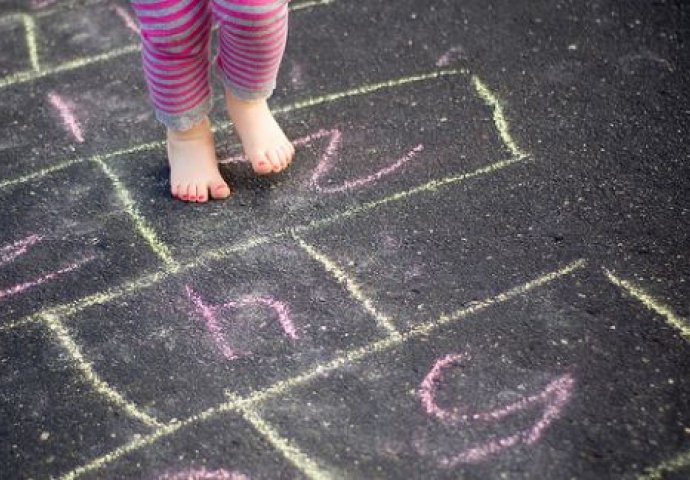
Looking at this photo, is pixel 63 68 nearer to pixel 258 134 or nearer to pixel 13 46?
pixel 13 46

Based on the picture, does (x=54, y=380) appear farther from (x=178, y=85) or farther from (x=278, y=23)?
(x=278, y=23)

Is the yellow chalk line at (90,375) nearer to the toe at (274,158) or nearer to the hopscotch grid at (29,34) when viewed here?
the toe at (274,158)

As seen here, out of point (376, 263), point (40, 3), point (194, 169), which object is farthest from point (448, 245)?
point (40, 3)

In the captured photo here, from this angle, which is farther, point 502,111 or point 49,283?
point 502,111

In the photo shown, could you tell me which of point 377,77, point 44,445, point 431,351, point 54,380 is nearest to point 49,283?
point 54,380

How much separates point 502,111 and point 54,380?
4.51ft

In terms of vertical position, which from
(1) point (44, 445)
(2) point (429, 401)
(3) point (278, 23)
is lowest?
(1) point (44, 445)

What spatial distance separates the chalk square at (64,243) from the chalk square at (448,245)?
445mm

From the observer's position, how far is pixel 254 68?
2.36 meters

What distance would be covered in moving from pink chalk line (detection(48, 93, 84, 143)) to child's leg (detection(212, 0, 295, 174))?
508 mm

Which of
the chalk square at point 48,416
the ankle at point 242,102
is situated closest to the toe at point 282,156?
the ankle at point 242,102

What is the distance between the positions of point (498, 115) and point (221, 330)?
3.39ft

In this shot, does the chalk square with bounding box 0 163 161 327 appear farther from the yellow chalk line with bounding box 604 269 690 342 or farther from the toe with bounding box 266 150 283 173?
the yellow chalk line with bounding box 604 269 690 342

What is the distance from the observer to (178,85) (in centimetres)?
236
